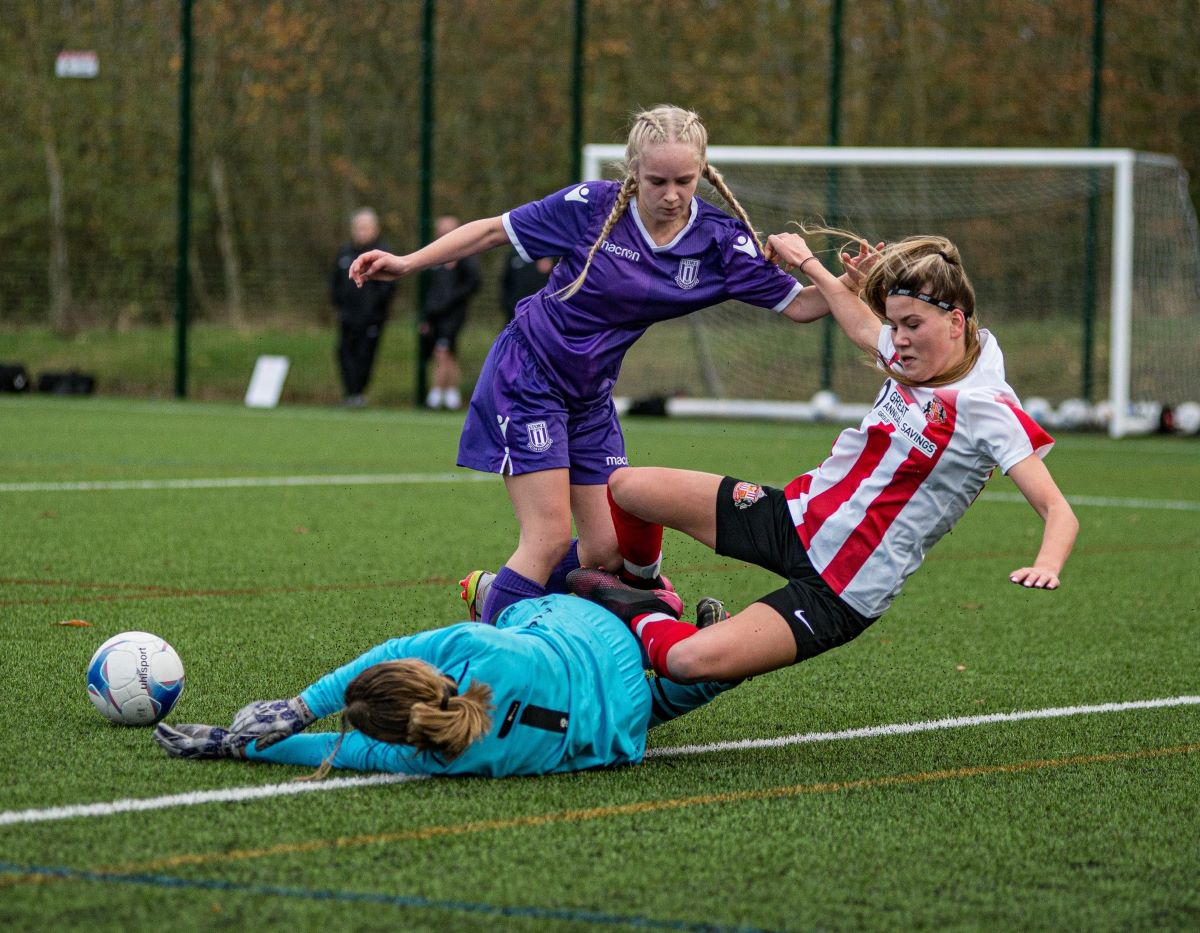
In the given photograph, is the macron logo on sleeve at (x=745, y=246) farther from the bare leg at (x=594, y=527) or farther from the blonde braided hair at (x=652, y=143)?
the bare leg at (x=594, y=527)

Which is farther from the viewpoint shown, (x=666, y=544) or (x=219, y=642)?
(x=666, y=544)

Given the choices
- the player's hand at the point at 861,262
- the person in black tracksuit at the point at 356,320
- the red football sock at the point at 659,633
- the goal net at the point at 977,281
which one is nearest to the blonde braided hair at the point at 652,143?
the player's hand at the point at 861,262

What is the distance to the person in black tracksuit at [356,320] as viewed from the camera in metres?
19.1

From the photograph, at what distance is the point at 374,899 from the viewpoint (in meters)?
3.11

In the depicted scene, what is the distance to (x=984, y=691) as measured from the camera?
5.34 meters

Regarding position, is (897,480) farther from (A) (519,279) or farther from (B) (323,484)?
(A) (519,279)

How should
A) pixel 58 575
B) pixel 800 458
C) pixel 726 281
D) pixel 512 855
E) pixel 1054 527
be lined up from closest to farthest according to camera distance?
pixel 512 855
pixel 1054 527
pixel 726 281
pixel 58 575
pixel 800 458

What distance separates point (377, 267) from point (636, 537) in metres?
1.13

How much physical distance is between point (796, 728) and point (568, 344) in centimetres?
136

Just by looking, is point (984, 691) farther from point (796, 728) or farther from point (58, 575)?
point (58, 575)

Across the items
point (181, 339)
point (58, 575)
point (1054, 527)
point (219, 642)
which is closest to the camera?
point (1054, 527)

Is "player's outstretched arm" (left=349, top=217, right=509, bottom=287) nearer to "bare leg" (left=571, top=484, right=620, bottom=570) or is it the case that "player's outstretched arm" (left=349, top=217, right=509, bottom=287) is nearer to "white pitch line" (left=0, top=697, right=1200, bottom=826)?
"bare leg" (left=571, top=484, right=620, bottom=570)

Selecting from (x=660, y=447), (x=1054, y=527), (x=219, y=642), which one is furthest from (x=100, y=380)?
(x=1054, y=527)

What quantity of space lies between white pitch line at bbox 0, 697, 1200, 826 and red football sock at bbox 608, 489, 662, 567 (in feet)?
2.25
